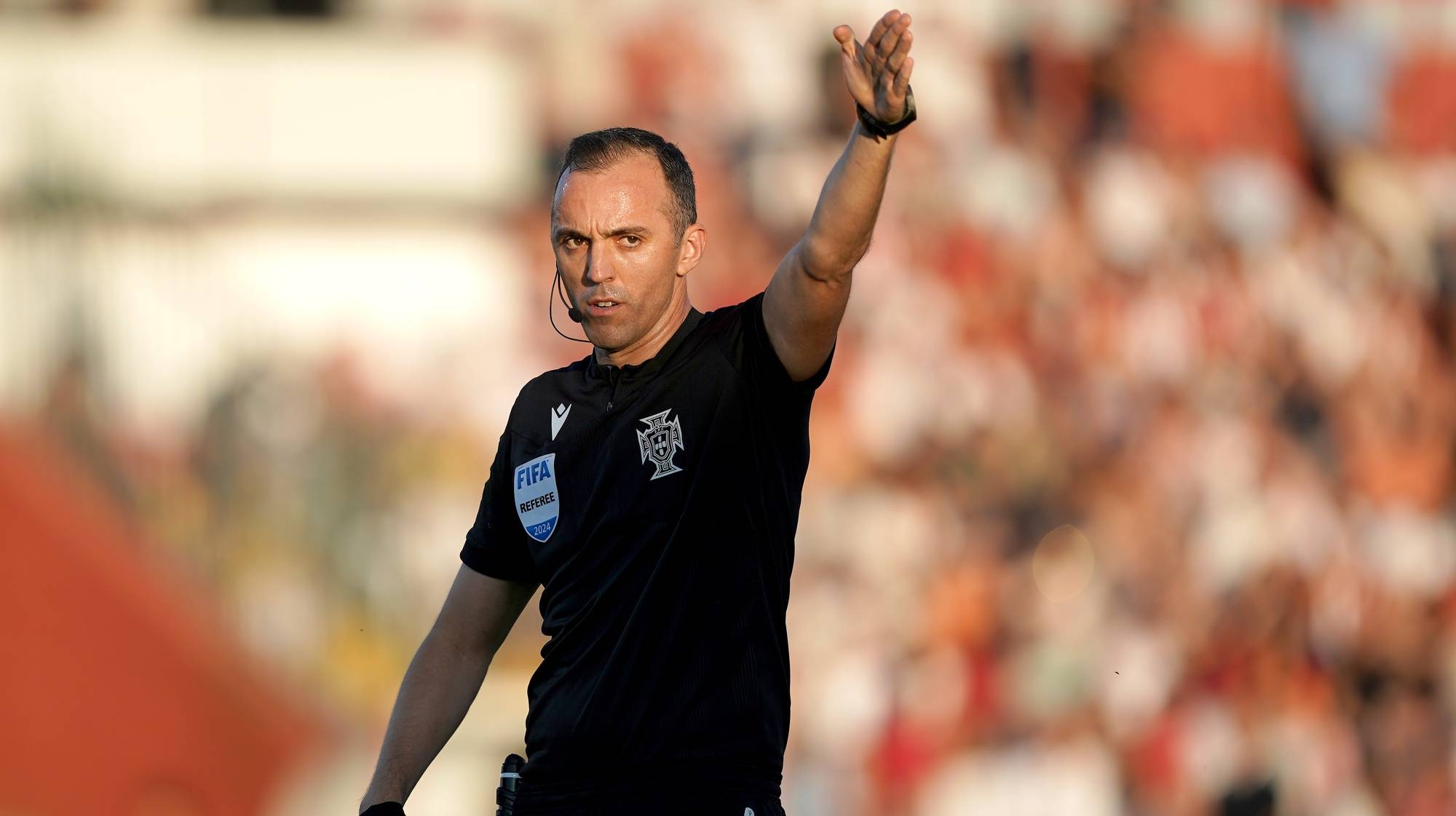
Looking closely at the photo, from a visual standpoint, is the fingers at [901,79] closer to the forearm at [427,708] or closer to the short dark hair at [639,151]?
the short dark hair at [639,151]

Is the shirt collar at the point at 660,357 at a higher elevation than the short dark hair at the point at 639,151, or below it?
below

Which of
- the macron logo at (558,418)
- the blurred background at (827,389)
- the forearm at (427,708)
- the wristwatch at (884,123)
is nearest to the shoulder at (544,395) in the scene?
the macron logo at (558,418)

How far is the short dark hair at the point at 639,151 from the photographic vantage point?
3.04m

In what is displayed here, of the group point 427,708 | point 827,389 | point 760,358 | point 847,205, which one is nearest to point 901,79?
point 847,205

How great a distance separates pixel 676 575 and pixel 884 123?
82 centimetres

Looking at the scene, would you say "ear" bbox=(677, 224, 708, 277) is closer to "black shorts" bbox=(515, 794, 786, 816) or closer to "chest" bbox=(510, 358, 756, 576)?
"chest" bbox=(510, 358, 756, 576)

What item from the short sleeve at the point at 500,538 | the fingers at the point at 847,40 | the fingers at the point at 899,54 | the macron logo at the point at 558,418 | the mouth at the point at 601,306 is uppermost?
the fingers at the point at 847,40

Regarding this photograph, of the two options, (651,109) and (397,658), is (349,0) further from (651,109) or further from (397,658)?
(397,658)

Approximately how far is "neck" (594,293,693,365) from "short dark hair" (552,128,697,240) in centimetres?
14

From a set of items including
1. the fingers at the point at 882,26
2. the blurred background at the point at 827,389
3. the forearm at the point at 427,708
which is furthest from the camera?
the blurred background at the point at 827,389

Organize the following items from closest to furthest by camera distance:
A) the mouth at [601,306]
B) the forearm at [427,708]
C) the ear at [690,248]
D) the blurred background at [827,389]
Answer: the mouth at [601,306]
the ear at [690,248]
the forearm at [427,708]
the blurred background at [827,389]

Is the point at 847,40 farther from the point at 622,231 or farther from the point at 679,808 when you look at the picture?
the point at 679,808

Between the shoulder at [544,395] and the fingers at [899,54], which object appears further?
the shoulder at [544,395]

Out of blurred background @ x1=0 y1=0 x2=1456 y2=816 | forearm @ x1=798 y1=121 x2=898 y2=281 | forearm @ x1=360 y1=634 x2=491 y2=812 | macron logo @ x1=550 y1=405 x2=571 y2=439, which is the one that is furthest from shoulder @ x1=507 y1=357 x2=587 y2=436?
blurred background @ x1=0 y1=0 x2=1456 y2=816
